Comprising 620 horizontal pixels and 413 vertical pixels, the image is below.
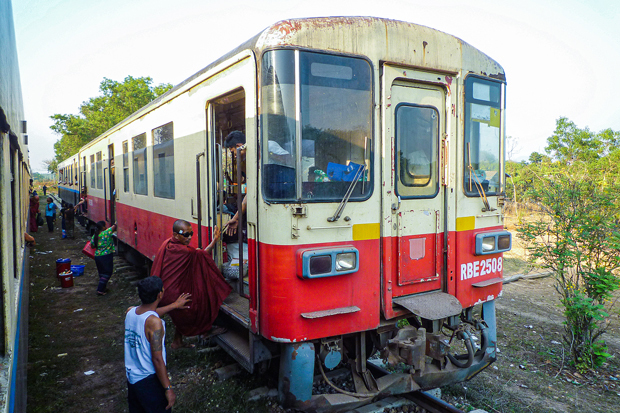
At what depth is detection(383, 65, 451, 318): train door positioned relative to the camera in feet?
11.4

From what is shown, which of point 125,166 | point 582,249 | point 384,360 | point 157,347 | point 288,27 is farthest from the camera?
point 125,166

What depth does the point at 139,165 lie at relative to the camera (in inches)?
291

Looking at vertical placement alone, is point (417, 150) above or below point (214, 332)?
above

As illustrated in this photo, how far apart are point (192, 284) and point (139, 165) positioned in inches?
154

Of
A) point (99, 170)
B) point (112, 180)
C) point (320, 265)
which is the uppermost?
point (99, 170)

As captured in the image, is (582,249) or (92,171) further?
(92,171)

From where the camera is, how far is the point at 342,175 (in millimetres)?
3299

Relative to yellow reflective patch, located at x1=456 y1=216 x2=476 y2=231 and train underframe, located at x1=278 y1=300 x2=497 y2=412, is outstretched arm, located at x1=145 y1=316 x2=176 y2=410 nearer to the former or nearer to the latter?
train underframe, located at x1=278 y1=300 x2=497 y2=412

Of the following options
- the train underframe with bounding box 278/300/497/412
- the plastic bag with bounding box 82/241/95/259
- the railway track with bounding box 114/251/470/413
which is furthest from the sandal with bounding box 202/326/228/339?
the plastic bag with bounding box 82/241/95/259

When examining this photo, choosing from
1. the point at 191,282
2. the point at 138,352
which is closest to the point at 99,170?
the point at 191,282

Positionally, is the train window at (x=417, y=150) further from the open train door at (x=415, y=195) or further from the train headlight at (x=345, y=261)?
the train headlight at (x=345, y=261)

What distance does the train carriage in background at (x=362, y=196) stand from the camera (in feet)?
10.3

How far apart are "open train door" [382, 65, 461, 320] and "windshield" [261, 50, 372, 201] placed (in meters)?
0.24

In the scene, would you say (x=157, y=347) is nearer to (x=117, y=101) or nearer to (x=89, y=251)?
(x=89, y=251)
